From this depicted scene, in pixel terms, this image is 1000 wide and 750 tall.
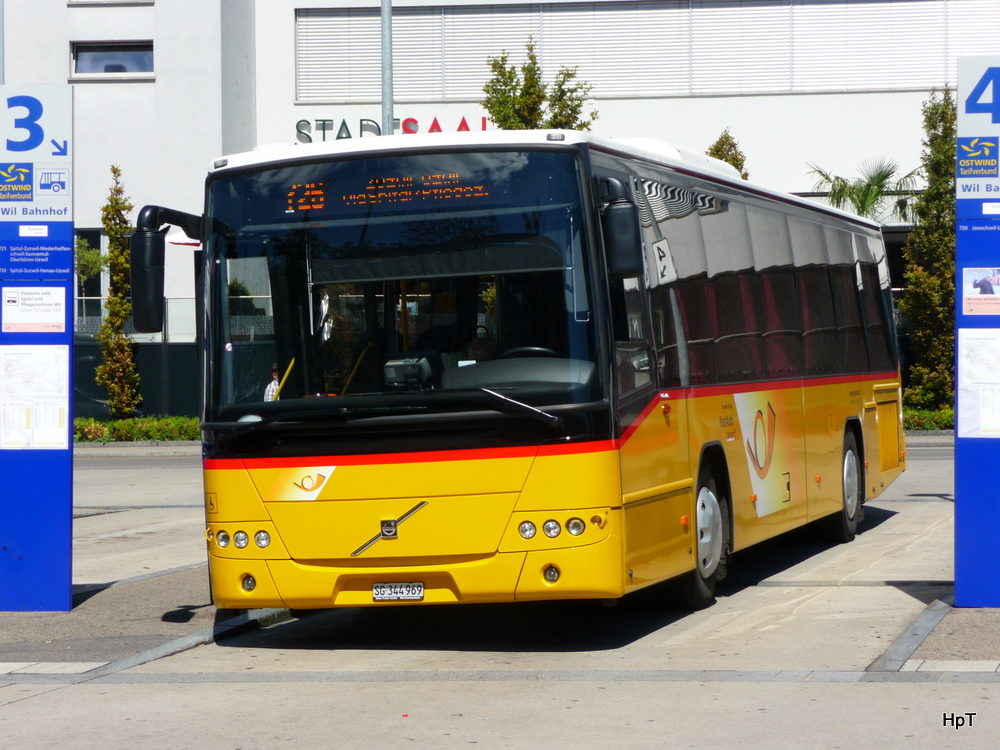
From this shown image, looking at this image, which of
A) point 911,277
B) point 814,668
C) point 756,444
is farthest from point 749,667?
point 911,277

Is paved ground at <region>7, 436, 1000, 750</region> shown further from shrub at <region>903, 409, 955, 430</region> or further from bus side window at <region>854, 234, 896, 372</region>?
shrub at <region>903, 409, 955, 430</region>

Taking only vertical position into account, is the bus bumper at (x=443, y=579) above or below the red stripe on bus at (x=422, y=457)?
below

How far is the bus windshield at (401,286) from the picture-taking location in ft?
26.8

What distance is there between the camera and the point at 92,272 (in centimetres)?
3472

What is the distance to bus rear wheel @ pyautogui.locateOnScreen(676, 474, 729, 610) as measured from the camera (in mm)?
9773

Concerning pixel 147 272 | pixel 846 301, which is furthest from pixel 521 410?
pixel 846 301

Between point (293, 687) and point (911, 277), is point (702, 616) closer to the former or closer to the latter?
point (293, 687)

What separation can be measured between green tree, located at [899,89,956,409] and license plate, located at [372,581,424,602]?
25257 millimetres

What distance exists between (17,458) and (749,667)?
556cm

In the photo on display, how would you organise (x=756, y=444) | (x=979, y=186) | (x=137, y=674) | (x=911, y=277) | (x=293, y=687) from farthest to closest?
(x=911, y=277), (x=756, y=444), (x=979, y=186), (x=137, y=674), (x=293, y=687)

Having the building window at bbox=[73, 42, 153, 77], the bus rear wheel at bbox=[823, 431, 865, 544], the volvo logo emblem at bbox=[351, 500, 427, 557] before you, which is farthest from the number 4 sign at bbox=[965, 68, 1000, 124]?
the building window at bbox=[73, 42, 153, 77]

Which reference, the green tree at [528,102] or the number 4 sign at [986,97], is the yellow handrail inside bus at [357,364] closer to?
the number 4 sign at [986,97]

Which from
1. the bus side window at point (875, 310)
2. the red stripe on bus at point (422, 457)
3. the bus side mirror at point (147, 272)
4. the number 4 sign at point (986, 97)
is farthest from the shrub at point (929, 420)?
the bus side mirror at point (147, 272)

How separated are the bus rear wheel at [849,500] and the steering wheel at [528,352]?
21.3ft
